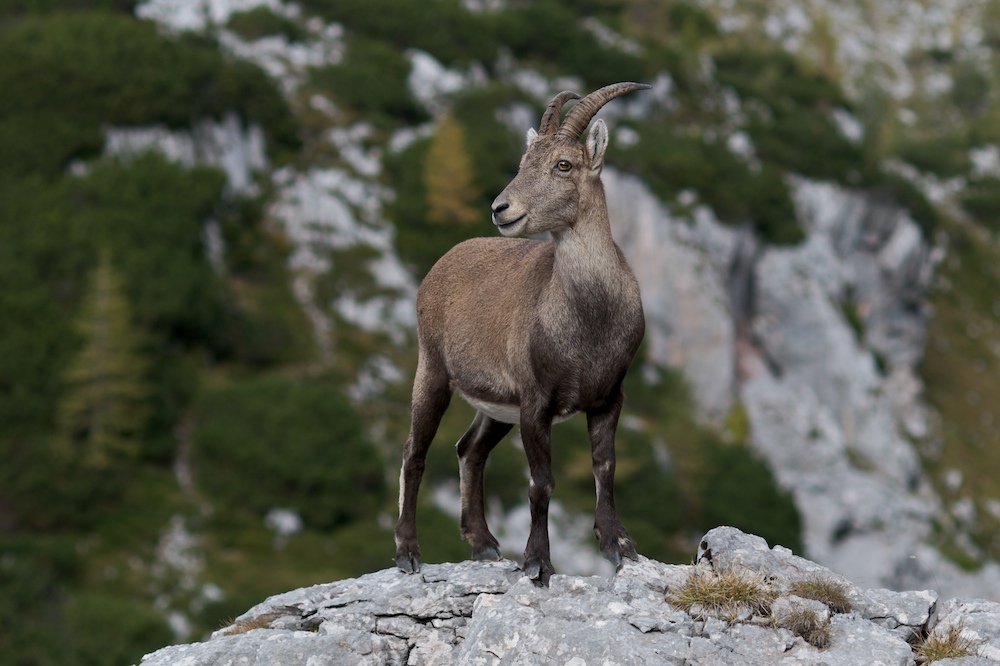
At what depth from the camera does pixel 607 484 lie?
12.7 meters

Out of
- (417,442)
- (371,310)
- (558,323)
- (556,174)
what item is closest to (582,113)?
(556,174)

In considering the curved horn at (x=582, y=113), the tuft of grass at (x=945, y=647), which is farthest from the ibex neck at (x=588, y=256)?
the tuft of grass at (x=945, y=647)

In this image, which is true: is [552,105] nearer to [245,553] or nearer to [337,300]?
[245,553]

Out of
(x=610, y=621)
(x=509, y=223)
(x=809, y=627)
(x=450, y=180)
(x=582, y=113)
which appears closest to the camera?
(x=809, y=627)

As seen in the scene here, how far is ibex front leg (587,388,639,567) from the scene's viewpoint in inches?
499

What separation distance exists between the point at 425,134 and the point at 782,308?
29781 mm

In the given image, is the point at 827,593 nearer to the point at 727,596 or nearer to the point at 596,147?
the point at 727,596

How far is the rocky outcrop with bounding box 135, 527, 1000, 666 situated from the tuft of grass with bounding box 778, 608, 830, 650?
14 mm

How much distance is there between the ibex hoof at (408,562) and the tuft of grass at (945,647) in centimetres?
542

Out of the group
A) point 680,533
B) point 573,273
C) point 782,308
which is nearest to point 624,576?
point 573,273

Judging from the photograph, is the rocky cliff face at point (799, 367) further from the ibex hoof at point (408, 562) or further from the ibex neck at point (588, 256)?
the ibex neck at point (588, 256)

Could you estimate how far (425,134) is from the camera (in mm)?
93375

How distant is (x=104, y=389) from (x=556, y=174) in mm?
51038

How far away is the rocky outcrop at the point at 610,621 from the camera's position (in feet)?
37.5
